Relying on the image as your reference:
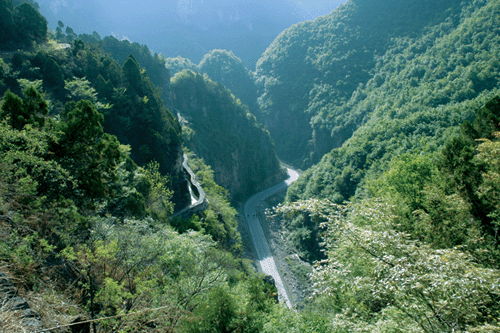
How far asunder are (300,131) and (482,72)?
64.4m

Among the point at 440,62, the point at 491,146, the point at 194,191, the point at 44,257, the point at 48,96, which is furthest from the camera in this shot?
the point at 440,62

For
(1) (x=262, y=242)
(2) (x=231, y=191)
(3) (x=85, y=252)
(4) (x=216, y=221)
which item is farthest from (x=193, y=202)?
(2) (x=231, y=191)

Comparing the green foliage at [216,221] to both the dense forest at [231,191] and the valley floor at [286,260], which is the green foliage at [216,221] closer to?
the dense forest at [231,191]

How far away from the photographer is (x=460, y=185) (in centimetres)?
1476

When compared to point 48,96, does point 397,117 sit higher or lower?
lower

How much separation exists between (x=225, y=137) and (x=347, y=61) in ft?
206

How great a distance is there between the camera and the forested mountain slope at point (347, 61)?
68856 millimetres

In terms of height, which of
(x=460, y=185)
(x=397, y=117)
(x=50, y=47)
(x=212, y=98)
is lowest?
(x=460, y=185)

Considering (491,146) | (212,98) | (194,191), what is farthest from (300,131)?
(491,146)

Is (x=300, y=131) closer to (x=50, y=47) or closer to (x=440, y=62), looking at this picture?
(x=440, y=62)

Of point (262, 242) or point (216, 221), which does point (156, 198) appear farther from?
point (262, 242)

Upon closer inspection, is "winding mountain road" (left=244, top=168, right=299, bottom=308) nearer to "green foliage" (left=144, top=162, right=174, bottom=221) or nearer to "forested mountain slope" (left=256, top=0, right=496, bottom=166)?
"green foliage" (left=144, top=162, right=174, bottom=221)

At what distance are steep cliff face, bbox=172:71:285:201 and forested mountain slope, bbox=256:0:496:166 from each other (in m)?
23.9

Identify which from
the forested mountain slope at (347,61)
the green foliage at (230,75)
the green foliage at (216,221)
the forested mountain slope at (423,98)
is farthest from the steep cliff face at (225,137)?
the green foliage at (230,75)
